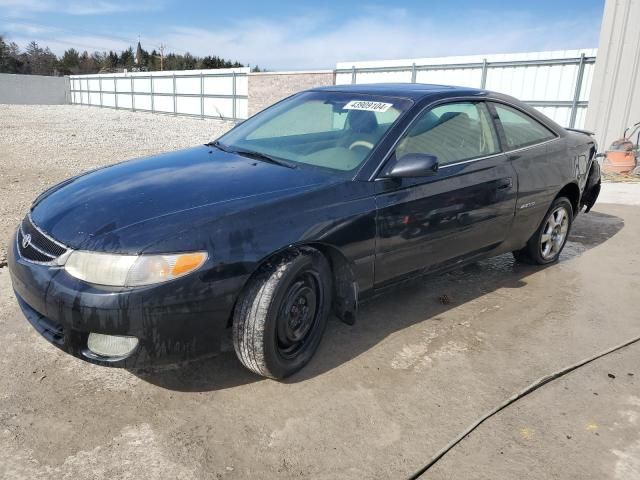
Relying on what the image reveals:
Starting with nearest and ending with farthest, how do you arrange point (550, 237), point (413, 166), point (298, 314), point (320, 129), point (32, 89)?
point (298, 314), point (413, 166), point (320, 129), point (550, 237), point (32, 89)

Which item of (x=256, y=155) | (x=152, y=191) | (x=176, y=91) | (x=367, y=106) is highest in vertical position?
(x=176, y=91)

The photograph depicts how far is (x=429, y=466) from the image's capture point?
226 centimetres

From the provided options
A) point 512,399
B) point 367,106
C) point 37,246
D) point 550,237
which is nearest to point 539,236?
point 550,237

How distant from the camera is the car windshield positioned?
3.25 metres

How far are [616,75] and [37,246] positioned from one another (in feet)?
37.9

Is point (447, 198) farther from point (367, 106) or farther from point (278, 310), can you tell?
point (278, 310)

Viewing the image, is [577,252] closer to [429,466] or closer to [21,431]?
[429,466]

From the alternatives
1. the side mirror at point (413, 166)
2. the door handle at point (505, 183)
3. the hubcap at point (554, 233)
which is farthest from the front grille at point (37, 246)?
the hubcap at point (554, 233)

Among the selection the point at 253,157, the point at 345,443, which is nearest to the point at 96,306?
the point at 345,443

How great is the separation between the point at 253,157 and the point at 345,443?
186 centimetres

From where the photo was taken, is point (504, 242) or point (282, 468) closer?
point (282, 468)

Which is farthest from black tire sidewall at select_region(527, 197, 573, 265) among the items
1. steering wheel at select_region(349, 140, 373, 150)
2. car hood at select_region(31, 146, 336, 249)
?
car hood at select_region(31, 146, 336, 249)

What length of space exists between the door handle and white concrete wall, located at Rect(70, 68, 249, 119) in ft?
69.1

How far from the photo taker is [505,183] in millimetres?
3822
